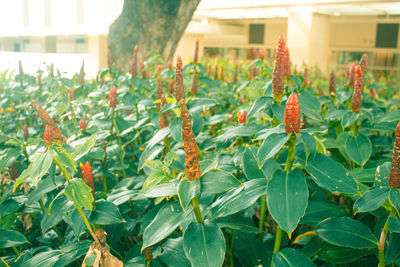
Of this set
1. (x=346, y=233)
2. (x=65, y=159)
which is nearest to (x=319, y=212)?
(x=346, y=233)

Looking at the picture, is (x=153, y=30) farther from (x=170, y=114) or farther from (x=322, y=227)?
(x=322, y=227)

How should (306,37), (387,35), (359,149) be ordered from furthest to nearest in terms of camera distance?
(387,35), (306,37), (359,149)

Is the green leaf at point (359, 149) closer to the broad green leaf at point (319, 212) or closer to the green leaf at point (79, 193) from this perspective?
the broad green leaf at point (319, 212)

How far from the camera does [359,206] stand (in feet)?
2.40

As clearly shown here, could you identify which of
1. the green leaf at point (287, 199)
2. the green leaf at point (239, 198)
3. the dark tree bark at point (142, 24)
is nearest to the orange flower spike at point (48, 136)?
the green leaf at point (239, 198)

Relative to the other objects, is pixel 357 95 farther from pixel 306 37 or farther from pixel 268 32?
pixel 268 32

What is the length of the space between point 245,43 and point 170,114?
14.9 metres

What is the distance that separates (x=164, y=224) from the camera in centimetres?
76

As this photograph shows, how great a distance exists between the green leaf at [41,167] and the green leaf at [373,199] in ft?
2.33

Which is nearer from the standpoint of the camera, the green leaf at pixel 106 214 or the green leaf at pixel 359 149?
the green leaf at pixel 106 214

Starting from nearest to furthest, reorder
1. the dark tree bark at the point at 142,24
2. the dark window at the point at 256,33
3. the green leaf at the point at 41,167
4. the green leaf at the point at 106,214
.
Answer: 1. the green leaf at the point at 41,167
2. the green leaf at the point at 106,214
3. the dark tree bark at the point at 142,24
4. the dark window at the point at 256,33

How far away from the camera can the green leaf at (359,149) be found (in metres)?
1.12

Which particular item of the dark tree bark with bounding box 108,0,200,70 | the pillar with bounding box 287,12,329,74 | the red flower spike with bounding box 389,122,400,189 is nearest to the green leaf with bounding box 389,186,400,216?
the red flower spike with bounding box 389,122,400,189

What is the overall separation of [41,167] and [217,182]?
16.8 inches
